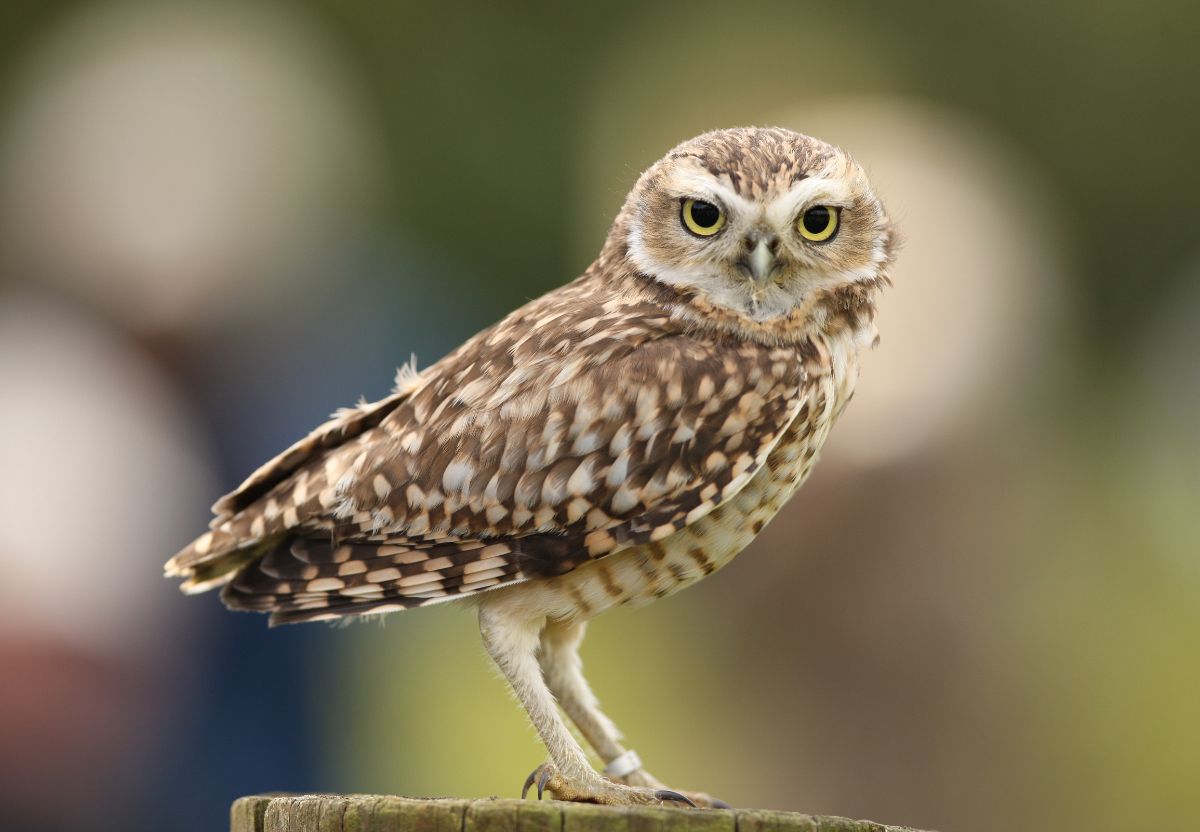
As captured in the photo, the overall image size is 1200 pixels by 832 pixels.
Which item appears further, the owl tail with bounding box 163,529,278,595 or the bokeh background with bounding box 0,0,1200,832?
the bokeh background with bounding box 0,0,1200,832

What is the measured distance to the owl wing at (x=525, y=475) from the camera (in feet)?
11.1

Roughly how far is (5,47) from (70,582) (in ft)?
27.6

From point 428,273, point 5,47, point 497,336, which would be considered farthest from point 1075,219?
point 497,336

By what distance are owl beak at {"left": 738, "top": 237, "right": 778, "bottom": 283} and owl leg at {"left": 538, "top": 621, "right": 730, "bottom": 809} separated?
100 cm

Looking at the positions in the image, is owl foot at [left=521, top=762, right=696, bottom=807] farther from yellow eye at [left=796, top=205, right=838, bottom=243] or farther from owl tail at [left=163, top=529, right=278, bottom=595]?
yellow eye at [left=796, top=205, right=838, bottom=243]

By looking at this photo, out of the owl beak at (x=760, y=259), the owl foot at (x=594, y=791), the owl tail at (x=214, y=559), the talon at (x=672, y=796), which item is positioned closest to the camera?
the talon at (x=672, y=796)

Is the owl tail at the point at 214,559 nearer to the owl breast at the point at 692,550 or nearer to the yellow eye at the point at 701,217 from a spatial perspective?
the owl breast at the point at 692,550

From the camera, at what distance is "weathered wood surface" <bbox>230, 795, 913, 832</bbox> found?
8.38 ft

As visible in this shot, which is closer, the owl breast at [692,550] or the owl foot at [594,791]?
the owl foot at [594,791]

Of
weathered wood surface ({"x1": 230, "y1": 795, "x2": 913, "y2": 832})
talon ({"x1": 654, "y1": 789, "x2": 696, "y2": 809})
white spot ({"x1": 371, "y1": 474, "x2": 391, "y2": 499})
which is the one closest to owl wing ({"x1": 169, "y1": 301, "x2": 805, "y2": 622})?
white spot ({"x1": 371, "y1": 474, "x2": 391, "y2": 499})

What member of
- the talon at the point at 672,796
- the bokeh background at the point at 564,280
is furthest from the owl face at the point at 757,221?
the talon at the point at 672,796

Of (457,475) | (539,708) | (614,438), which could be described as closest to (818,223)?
(614,438)

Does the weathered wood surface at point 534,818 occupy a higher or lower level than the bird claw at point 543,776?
higher

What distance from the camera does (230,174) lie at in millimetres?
10508
